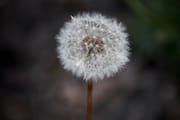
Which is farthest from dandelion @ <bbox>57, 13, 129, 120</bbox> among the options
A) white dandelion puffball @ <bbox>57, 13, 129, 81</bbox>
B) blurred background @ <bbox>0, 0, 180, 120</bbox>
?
blurred background @ <bbox>0, 0, 180, 120</bbox>

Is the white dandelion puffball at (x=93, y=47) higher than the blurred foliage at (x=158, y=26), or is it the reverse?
the blurred foliage at (x=158, y=26)

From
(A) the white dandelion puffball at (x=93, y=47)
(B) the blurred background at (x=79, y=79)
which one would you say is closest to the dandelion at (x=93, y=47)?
(A) the white dandelion puffball at (x=93, y=47)

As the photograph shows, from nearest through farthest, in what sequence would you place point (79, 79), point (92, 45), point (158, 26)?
point (92, 45) → point (158, 26) → point (79, 79)

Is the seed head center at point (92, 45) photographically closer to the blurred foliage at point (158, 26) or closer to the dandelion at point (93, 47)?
the dandelion at point (93, 47)

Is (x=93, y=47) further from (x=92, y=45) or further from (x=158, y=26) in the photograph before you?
(x=158, y=26)

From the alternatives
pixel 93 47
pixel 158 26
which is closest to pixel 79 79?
pixel 158 26
